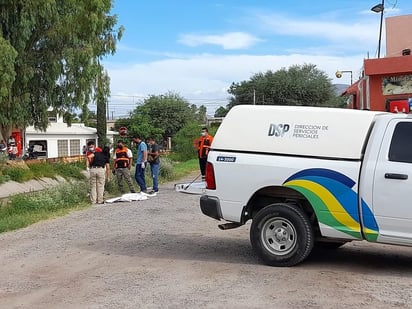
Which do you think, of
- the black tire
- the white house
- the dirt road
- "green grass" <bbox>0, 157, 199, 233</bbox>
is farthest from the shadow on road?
the white house

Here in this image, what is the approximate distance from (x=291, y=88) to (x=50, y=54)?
41.2 metres

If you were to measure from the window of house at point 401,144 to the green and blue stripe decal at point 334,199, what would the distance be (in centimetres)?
61

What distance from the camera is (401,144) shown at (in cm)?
720

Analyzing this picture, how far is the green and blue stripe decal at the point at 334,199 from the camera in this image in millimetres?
7211

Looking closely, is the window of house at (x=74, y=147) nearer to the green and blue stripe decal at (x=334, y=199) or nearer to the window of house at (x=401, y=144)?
the green and blue stripe decal at (x=334, y=199)

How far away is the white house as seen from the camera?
5682cm

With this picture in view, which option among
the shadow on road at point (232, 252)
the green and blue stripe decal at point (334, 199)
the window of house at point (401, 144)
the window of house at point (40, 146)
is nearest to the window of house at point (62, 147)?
the window of house at point (40, 146)

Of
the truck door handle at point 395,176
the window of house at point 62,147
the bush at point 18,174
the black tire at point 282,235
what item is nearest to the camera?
the truck door handle at point 395,176

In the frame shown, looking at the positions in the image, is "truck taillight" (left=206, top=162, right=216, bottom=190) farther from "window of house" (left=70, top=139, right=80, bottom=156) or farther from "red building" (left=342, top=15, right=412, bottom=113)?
"window of house" (left=70, top=139, right=80, bottom=156)

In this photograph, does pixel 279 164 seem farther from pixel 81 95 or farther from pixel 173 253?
pixel 81 95

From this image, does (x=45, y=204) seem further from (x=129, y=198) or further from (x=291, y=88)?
(x=291, y=88)

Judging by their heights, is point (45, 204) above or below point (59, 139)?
below

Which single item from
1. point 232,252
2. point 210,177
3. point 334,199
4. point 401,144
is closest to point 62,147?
point 232,252

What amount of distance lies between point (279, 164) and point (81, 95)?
19.8m
